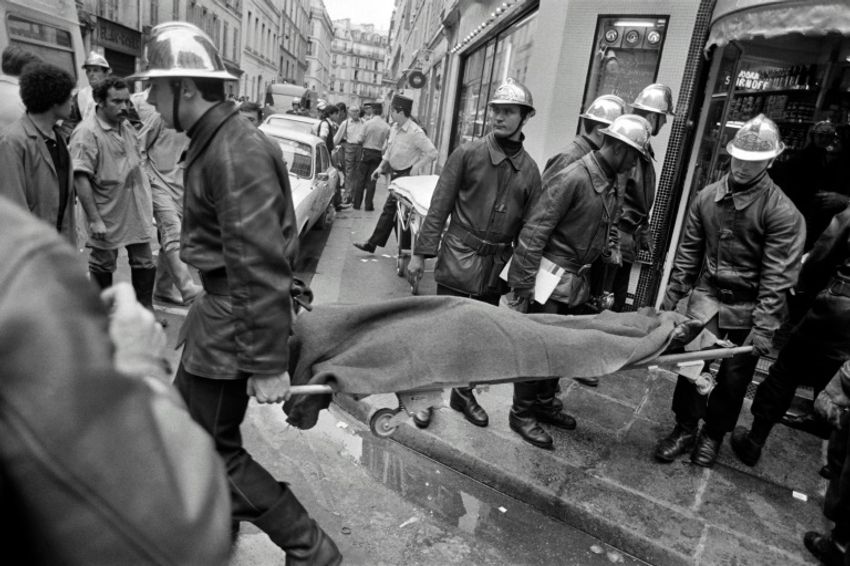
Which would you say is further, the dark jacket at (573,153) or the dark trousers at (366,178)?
the dark trousers at (366,178)

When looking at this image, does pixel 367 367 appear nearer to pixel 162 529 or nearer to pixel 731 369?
pixel 162 529

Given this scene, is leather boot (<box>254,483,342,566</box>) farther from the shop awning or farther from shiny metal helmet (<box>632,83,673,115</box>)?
shiny metal helmet (<box>632,83,673,115</box>)

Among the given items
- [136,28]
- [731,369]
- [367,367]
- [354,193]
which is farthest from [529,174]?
[136,28]

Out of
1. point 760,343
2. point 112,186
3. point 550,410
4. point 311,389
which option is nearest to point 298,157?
point 112,186

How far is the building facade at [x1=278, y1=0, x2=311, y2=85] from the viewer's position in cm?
5891

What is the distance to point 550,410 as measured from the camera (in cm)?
451

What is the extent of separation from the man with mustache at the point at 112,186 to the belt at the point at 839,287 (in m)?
5.26

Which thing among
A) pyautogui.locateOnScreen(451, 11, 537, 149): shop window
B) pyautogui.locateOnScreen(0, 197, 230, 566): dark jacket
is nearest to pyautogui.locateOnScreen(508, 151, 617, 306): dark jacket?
pyautogui.locateOnScreen(0, 197, 230, 566): dark jacket

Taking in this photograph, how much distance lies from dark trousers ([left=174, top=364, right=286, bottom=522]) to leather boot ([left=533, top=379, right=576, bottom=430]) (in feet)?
7.89

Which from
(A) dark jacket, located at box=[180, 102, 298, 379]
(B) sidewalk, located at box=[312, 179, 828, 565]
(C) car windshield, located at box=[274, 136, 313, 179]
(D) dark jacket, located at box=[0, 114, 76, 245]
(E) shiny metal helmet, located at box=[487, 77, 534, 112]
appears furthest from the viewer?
(C) car windshield, located at box=[274, 136, 313, 179]

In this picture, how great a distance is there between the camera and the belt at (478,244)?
4.30 metres

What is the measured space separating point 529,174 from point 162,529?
3.80 meters

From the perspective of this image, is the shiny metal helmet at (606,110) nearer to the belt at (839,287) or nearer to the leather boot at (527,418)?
the belt at (839,287)

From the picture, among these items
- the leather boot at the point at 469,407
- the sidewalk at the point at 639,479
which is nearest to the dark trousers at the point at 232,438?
the sidewalk at the point at 639,479
